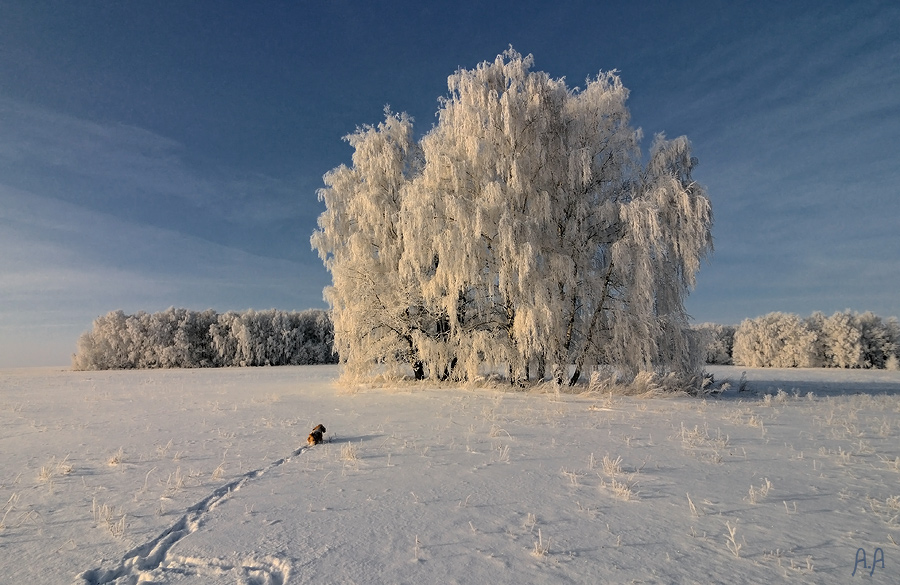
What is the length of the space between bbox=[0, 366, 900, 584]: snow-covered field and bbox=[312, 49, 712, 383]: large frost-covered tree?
5825 millimetres

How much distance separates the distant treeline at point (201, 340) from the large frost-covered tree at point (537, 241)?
25242 mm

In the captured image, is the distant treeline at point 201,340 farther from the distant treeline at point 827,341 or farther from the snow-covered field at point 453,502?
the distant treeline at point 827,341

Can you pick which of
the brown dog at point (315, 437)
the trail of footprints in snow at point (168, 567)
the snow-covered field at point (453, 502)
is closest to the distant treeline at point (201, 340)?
the brown dog at point (315, 437)

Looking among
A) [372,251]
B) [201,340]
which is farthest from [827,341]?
[201,340]

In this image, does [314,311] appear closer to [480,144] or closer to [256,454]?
[480,144]

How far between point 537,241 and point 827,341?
30970 millimetres

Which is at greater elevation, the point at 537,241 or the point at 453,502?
the point at 537,241

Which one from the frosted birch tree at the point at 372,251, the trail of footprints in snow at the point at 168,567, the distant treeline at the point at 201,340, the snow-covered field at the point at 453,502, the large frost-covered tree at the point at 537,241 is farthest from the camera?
the distant treeline at the point at 201,340

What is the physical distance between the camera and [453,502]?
4332 millimetres

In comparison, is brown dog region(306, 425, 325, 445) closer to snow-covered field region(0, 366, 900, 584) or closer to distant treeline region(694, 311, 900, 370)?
snow-covered field region(0, 366, 900, 584)

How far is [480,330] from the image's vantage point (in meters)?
15.3

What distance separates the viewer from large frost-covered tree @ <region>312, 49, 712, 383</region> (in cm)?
1387

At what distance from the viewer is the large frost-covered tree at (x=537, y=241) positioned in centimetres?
1387

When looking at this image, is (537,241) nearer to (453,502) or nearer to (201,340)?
(453,502)
